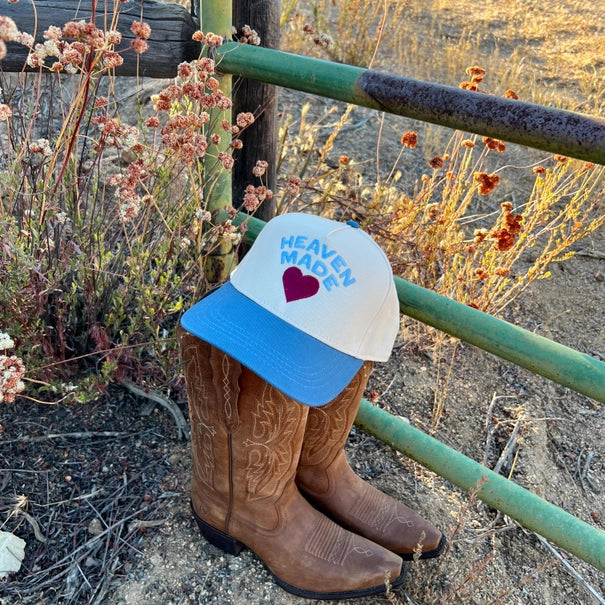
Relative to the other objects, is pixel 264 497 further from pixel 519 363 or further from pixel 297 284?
pixel 519 363

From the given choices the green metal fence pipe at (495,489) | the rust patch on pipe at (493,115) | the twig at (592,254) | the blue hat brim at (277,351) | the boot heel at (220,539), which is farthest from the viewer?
the twig at (592,254)

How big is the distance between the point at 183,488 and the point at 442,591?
0.74 metres

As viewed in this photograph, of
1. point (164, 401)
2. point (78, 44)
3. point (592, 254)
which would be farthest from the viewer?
point (592, 254)

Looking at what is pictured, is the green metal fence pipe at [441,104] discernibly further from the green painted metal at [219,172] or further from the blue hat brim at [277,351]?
the blue hat brim at [277,351]

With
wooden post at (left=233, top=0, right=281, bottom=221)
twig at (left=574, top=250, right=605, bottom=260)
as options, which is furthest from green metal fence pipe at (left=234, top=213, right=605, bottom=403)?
twig at (left=574, top=250, right=605, bottom=260)

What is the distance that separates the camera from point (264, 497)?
4.76 feet

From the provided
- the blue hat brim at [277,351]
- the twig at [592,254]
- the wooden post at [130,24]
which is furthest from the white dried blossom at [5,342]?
the twig at [592,254]

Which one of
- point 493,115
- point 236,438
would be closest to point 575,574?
point 236,438

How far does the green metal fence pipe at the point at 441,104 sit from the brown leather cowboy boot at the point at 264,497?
640 millimetres

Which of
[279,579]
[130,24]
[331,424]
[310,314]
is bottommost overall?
[279,579]

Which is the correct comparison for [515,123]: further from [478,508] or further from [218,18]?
[478,508]

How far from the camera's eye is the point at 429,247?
7.63 ft

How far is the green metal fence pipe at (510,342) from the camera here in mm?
1264

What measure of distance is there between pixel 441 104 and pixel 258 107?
2.47ft
